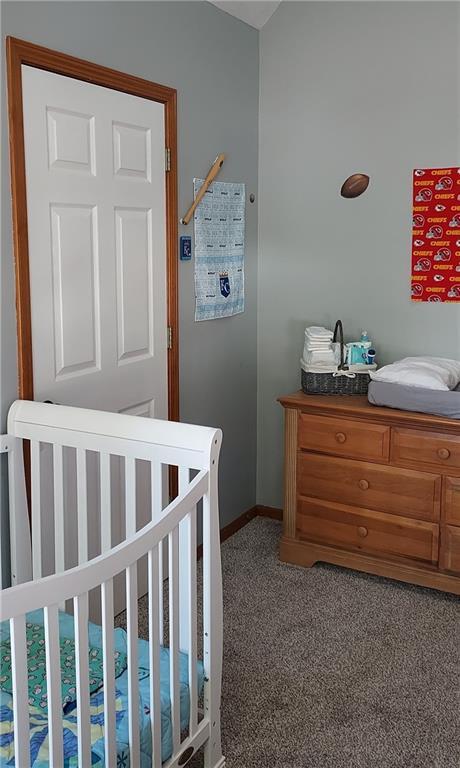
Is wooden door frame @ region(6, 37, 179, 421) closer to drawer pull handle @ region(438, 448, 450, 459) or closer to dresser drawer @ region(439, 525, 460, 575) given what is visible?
drawer pull handle @ region(438, 448, 450, 459)

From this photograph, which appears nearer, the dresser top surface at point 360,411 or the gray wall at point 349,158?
the dresser top surface at point 360,411

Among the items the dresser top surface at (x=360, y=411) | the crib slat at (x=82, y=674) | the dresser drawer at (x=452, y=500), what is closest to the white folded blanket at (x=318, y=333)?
the dresser top surface at (x=360, y=411)

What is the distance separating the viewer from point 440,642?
2654 mm

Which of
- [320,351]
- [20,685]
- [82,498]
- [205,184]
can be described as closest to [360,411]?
[320,351]

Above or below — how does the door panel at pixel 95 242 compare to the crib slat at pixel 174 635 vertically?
above

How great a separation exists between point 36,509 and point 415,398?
1.43 metres

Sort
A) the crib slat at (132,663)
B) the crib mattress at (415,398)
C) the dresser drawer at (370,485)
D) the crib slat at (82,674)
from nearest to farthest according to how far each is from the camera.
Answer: the crib slat at (82,674), the crib slat at (132,663), the crib mattress at (415,398), the dresser drawer at (370,485)

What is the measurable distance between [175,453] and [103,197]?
43.2 inches

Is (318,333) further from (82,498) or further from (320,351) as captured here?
(82,498)

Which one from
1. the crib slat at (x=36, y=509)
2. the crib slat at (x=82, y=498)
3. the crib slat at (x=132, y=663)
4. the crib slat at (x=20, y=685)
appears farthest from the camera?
the crib slat at (x=36, y=509)

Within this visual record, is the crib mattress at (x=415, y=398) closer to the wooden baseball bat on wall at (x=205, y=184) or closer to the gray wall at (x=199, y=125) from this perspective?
the gray wall at (x=199, y=125)

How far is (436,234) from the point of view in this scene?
3.18 m

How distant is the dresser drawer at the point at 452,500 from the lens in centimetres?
282

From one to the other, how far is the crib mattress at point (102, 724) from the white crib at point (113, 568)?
0.09 ft
